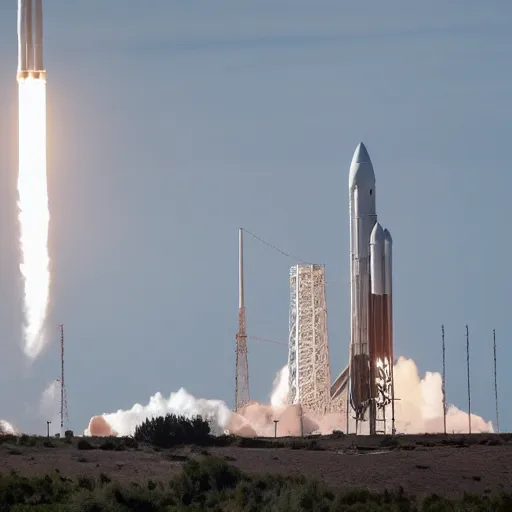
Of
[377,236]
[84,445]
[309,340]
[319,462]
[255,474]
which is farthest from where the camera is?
[309,340]

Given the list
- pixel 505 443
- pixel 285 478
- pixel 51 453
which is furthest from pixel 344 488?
pixel 505 443

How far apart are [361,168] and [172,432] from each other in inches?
649

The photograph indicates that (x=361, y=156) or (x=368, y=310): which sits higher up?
(x=361, y=156)

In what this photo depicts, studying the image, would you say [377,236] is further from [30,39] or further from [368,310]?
[30,39]

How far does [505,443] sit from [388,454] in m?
9.05

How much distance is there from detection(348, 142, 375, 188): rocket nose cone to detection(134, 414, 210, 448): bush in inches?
566

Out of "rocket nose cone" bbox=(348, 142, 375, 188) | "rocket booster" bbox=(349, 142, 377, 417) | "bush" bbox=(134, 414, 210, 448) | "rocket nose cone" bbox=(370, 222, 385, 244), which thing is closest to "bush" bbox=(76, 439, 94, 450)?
"bush" bbox=(134, 414, 210, 448)

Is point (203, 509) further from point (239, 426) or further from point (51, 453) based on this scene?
point (239, 426)

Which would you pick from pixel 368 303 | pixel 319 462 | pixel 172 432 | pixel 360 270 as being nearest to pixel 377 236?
pixel 360 270

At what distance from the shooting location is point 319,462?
63.0m

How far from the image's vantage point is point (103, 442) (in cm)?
6788

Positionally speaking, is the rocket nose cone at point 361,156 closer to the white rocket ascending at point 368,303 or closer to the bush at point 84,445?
the white rocket ascending at point 368,303

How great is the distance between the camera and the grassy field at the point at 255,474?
52.2m

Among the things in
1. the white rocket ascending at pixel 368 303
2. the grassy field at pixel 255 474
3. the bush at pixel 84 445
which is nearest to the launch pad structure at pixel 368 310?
the white rocket ascending at pixel 368 303
